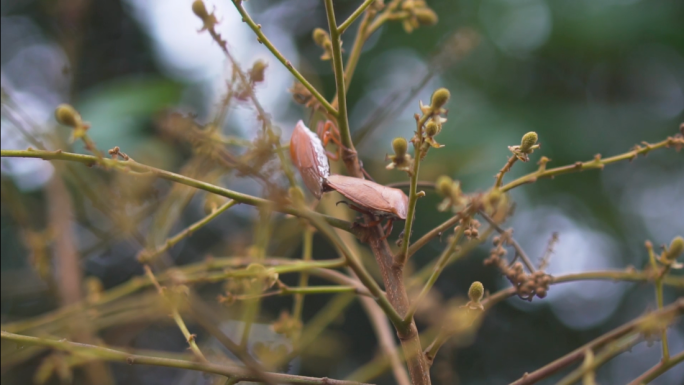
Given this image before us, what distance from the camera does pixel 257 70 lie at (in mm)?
503

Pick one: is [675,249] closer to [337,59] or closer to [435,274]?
[435,274]

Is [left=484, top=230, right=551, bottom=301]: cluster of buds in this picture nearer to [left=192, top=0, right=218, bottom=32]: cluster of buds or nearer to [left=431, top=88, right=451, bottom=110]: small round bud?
[left=431, top=88, right=451, bottom=110]: small round bud

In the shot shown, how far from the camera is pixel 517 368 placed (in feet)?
6.77

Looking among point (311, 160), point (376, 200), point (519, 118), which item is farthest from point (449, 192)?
point (519, 118)

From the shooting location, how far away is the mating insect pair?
44cm

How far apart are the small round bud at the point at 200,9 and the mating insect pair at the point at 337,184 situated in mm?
159

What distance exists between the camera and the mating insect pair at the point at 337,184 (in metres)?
0.44

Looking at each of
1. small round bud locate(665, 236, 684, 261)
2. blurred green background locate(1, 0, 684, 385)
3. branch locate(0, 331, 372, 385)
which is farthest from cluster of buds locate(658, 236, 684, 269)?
blurred green background locate(1, 0, 684, 385)

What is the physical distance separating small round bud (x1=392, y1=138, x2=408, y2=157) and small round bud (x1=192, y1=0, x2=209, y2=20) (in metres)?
0.21

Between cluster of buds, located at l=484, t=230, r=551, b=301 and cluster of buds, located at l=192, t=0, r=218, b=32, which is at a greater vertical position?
cluster of buds, located at l=192, t=0, r=218, b=32

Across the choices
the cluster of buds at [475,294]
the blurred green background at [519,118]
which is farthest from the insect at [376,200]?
the blurred green background at [519,118]

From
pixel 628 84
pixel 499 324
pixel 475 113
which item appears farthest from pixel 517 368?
pixel 628 84

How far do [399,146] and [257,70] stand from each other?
0.69ft

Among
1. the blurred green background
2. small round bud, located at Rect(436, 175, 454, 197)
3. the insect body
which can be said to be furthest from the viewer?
the blurred green background
